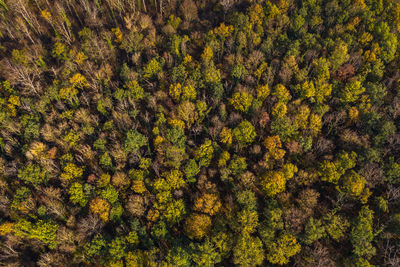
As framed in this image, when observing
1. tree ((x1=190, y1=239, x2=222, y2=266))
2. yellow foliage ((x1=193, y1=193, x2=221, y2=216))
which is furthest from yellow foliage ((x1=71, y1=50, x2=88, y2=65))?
tree ((x1=190, y1=239, x2=222, y2=266))

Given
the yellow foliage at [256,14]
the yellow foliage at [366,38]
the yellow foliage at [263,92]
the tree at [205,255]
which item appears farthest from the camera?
the yellow foliage at [256,14]

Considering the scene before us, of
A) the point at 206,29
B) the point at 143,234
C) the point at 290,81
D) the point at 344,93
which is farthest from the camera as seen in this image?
the point at 206,29

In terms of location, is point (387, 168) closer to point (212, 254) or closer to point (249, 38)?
point (212, 254)

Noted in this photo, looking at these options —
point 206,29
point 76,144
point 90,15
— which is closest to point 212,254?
point 76,144

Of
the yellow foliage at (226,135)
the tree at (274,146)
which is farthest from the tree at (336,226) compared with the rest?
the yellow foliage at (226,135)

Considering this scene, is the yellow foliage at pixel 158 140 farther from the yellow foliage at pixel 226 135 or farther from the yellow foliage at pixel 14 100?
the yellow foliage at pixel 14 100

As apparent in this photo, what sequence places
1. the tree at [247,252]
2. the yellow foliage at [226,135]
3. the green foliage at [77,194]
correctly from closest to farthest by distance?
1. the tree at [247,252]
2. the green foliage at [77,194]
3. the yellow foliage at [226,135]

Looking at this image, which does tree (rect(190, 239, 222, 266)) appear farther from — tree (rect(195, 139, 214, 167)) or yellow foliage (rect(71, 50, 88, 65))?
yellow foliage (rect(71, 50, 88, 65))
